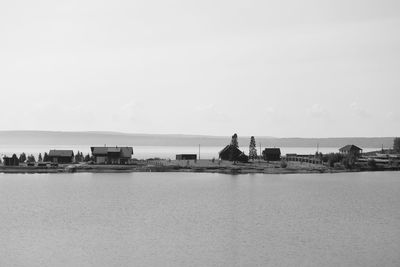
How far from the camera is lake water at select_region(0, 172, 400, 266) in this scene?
3466 centimetres

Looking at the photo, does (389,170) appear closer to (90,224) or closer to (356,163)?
(356,163)

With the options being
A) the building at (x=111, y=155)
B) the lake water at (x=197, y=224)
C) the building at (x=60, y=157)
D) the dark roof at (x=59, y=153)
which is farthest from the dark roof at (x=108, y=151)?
the lake water at (x=197, y=224)

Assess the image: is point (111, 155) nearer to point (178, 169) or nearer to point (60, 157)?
point (60, 157)

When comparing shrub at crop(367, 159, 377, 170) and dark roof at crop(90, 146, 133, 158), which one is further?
shrub at crop(367, 159, 377, 170)

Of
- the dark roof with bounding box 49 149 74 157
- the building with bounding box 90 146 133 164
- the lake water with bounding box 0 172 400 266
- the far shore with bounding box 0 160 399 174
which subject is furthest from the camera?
the dark roof with bounding box 49 149 74 157

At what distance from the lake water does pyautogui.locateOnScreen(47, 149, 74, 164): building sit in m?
29.5

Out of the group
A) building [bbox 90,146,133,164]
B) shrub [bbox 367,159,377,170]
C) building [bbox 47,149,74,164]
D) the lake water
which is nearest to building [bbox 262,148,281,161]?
shrub [bbox 367,159,377,170]

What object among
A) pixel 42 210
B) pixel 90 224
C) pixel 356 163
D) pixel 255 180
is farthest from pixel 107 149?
pixel 90 224

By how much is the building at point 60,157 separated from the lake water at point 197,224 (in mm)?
29505

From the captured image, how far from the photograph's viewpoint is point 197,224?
44969 millimetres

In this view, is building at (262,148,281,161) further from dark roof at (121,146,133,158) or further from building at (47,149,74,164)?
building at (47,149,74,164)

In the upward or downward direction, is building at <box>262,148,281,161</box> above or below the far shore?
above

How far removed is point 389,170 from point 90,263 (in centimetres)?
8540

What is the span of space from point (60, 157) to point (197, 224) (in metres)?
68.3
